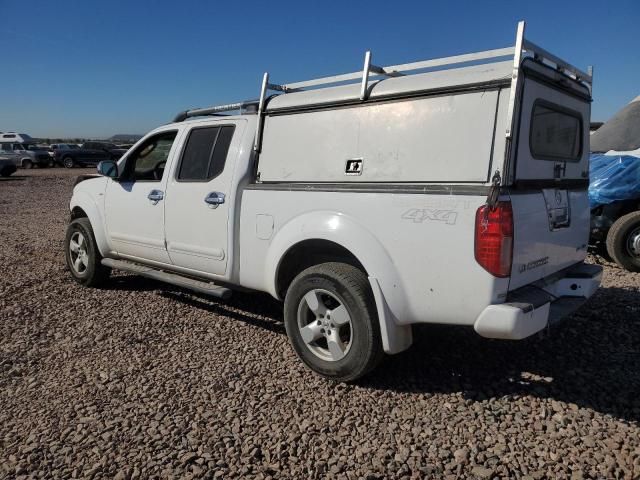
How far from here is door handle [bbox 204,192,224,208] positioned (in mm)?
4270

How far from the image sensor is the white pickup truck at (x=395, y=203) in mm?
2973

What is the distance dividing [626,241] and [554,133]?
361 cm

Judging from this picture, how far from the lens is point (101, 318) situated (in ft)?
16.3

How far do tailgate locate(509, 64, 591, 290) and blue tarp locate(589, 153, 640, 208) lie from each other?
2.73 meters

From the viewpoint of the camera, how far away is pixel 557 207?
3508 millimetres

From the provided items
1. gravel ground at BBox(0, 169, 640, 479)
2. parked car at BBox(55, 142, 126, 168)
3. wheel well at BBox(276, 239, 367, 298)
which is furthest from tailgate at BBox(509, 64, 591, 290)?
parked car at BBox(55, 142, 126, 168)

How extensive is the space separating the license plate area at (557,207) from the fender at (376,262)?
1.12 m

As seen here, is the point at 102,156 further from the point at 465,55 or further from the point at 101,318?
the point at 465,55

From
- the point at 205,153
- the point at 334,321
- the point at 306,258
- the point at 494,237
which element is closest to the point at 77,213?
the point at 205,153

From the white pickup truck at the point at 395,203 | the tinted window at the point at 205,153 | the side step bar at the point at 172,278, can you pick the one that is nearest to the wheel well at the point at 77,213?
the side step bar at the point at 172,278

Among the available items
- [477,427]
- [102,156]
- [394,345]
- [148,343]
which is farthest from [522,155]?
[102,156]

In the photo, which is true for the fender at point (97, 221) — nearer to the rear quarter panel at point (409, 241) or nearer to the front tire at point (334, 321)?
the rear quarter panel at point (409, 241)

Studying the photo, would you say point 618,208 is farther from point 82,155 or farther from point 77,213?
point 82,155

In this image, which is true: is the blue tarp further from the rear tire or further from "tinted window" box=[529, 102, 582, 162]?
"tinted window" box=[529, 102, 582, 162]
